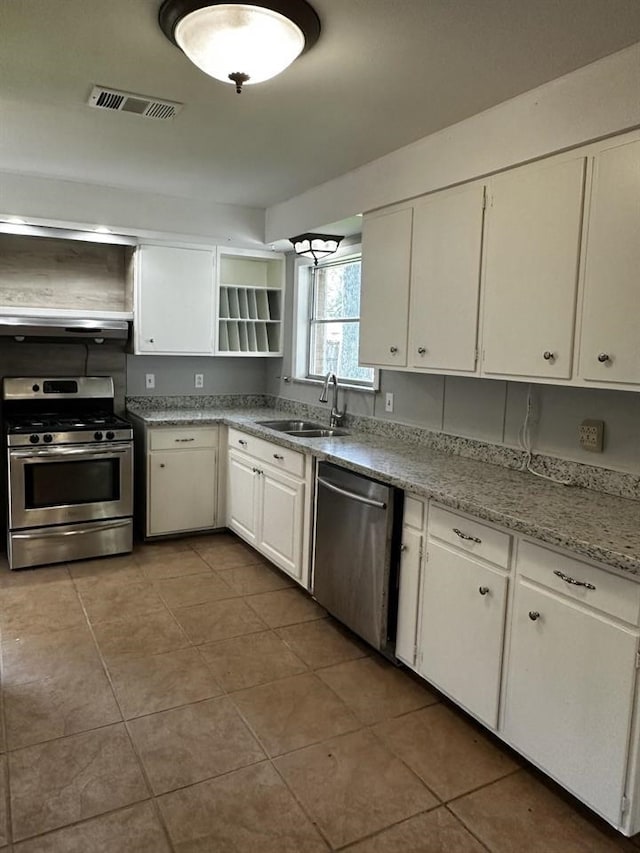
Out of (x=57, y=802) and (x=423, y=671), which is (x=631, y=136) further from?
(x=57, y=802)

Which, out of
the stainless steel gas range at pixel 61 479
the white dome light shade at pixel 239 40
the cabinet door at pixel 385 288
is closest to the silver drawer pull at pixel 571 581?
the cabinet door at pixel 385 288

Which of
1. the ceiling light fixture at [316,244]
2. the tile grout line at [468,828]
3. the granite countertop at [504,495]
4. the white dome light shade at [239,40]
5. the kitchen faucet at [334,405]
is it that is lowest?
the tile grout line at [468,828]

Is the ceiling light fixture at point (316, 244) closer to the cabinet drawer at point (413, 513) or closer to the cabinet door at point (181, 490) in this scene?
the cabinet door at point (181, 490)

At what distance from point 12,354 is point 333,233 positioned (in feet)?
7.51

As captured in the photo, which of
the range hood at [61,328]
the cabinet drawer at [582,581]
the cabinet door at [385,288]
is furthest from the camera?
the range hood at [61,328]

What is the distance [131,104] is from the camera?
264 centimetres

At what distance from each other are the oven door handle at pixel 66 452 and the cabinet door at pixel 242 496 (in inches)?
28.5

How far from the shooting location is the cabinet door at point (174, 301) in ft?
14.1

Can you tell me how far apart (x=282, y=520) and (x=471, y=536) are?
159 centimetres

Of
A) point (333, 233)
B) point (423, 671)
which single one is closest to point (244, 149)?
point (333, 233)

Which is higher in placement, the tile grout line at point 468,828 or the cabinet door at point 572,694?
the cabinet door at point 572,694

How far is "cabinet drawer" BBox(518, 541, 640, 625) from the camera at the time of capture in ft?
5.76

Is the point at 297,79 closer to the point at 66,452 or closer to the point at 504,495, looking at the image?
the point at 504,495

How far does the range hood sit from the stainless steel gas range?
1.11ft
